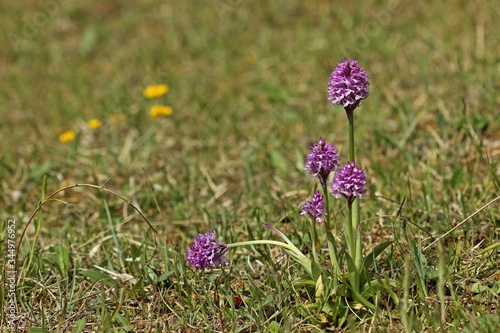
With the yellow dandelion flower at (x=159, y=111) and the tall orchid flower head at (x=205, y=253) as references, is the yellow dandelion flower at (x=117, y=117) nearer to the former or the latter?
the yellow dandelion flower at (x=159, y=111)

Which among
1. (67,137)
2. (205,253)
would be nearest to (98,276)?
(205,253)

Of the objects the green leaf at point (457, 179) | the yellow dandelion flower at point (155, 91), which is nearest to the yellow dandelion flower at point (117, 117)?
the yellow dandelion flower at point (155, 91)

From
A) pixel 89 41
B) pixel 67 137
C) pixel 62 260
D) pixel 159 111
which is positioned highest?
pixel 89 41

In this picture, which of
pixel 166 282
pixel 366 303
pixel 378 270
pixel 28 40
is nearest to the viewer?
pixel 366 303

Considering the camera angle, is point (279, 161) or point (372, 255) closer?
point (372, 255)

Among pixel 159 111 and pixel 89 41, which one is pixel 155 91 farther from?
pixel 89 41

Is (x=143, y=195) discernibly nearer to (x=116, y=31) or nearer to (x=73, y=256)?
(x=73, y=256)

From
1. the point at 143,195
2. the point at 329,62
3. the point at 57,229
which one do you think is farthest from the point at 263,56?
the point at 57,229
